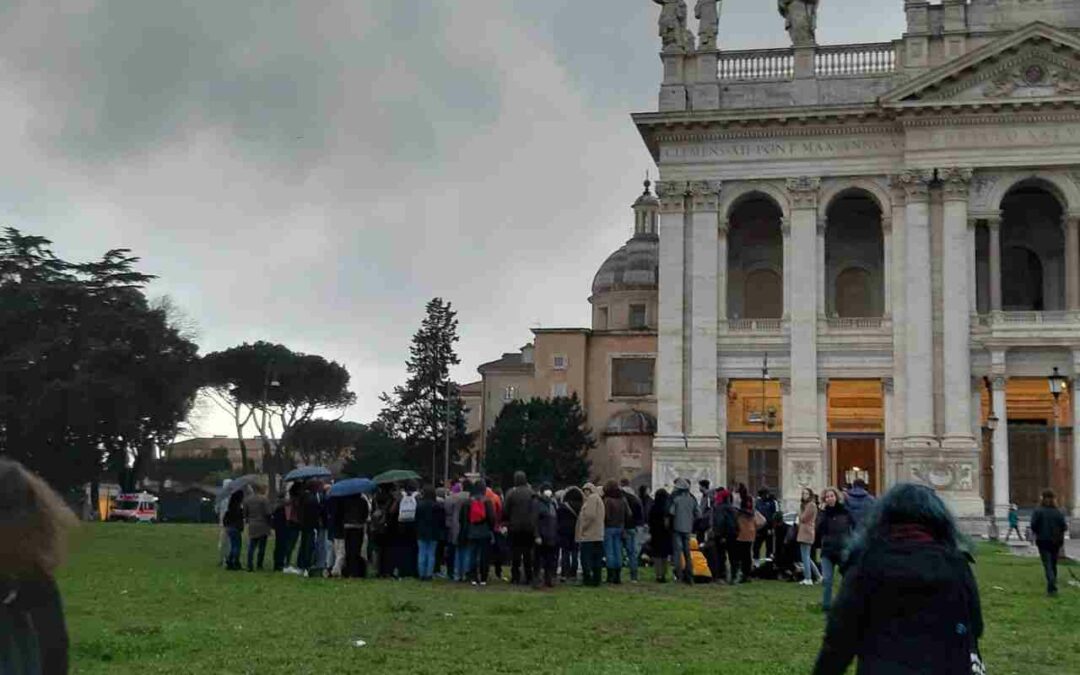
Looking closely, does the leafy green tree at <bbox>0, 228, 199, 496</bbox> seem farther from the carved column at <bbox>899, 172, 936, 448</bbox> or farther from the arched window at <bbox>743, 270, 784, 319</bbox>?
the carved column at <bbox>899, 172, 936, 448</bbox>

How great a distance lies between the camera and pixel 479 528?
71.1 ft

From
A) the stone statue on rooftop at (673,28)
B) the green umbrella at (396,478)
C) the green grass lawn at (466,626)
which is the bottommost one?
the green grass lawn at (466,626)

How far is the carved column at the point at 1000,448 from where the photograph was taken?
42750 millimetres

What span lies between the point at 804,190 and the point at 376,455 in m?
43.3

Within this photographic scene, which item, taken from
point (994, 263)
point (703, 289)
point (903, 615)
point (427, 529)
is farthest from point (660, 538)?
point (994, 263)

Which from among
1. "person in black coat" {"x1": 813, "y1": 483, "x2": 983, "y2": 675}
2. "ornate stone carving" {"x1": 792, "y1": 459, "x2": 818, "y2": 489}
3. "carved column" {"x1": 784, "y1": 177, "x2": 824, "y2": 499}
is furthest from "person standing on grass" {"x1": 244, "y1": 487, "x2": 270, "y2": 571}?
A: "carved column" {"x1": 784, "y1": 177, "x2": 824, "y2": 499}

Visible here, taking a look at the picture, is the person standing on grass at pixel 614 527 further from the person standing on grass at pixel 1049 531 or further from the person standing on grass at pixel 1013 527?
the person standing on grass at pixel 1013 527

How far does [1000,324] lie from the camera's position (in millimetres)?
43594

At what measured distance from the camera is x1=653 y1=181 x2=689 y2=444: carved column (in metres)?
45.8

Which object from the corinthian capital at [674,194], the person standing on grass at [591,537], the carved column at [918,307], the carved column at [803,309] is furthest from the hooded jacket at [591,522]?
the corinthian capital at [674,194]

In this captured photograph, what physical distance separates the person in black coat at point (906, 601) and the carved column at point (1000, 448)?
3936cm

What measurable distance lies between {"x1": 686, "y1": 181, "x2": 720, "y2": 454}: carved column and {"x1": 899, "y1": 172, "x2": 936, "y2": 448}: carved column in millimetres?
6278

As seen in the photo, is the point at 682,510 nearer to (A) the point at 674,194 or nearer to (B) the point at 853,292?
(A) the point at 674,194

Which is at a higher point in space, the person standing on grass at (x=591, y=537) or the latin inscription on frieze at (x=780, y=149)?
the latin inscription on frieze at (x=780, y=149)
